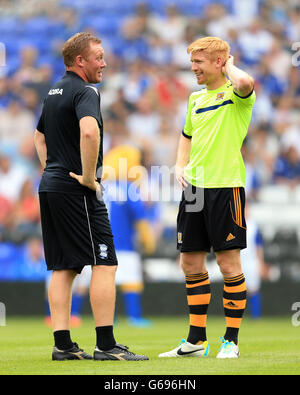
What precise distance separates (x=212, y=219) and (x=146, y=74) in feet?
27.6

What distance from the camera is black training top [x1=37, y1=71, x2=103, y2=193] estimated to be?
4.94 m

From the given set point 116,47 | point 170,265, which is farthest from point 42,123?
point 116,47

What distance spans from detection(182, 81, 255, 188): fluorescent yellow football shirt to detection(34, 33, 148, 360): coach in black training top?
0.68 m

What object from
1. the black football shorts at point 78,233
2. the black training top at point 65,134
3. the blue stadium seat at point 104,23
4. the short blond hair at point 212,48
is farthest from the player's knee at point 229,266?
the blue stadium seat at point 104,23

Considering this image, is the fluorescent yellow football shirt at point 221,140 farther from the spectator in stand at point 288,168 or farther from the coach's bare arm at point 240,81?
the spectator in stand at point 288,168

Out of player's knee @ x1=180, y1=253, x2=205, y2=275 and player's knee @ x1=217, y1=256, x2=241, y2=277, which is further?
player's knee @ x1=180, y1=253, x2=205, y2=275

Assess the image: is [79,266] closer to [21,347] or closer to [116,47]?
[21,347]

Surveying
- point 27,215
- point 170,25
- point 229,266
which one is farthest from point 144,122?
point 229,266

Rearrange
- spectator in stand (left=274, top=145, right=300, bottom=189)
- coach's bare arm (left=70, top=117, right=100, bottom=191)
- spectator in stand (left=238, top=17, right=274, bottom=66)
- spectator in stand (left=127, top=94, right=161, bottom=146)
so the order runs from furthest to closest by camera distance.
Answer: spectator in stand (left=238, top=17, right=274, bottom=66), spectator in stand (left=127, top=94, right=161, bottom=146), spectator in stand (left=274, top=145, right=300, bottom=189), coach's bare arm (left=70, top=117, right=100, bottom=191)

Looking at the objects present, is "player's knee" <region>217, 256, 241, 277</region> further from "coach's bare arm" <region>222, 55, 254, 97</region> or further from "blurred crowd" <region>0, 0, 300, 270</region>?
"blurred crowd" <region>0, 0, 300, 270</region>

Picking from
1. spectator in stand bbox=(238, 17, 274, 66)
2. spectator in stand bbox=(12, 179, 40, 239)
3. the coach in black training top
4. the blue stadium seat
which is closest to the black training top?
the coach in black training top

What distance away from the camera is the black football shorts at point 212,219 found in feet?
16.7

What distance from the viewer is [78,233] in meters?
4.91

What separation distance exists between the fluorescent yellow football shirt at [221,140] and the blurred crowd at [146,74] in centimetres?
614
